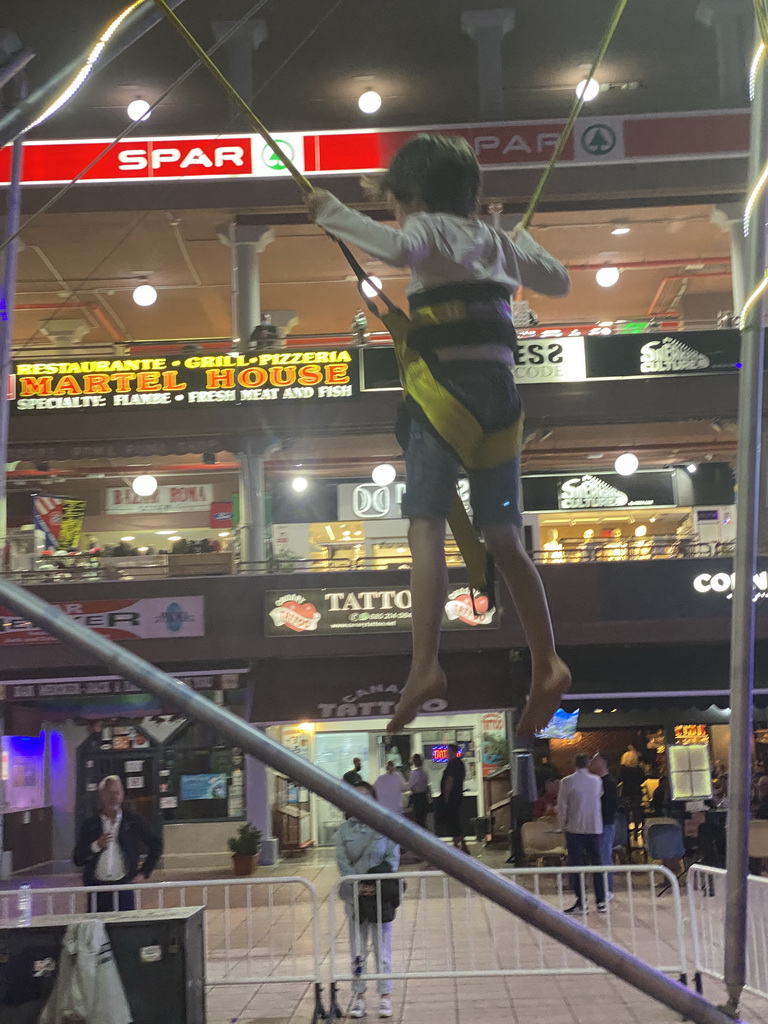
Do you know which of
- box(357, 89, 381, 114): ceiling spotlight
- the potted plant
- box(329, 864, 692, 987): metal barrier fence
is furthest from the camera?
the potted plant

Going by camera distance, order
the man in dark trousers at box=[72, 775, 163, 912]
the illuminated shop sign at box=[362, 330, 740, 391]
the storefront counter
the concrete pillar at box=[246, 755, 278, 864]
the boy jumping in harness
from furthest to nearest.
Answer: the concrete pillar at box=[246, 755, 278, 864], the storefront counter, the illuminated shop sign at box=[362, 330, 740, 391], the man in dark trousers at box=[72, 775, 163, 912], the boy jumping in harness

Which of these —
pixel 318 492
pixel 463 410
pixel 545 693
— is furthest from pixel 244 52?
pixel 545 693

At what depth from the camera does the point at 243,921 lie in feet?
43.0

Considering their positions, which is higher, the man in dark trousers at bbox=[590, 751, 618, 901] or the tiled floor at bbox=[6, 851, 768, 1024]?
the man in dark trousers at bbox=[590, 751, 618, 901]

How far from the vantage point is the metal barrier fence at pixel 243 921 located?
877 cm

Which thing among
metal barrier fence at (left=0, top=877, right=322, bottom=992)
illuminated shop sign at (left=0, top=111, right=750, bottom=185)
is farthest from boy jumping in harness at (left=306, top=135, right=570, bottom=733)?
illuminated shop sign at (left=0, top=111, right=750, bottom=185)

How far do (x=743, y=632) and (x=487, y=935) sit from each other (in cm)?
942

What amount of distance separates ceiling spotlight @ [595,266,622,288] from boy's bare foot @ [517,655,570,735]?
18383mm

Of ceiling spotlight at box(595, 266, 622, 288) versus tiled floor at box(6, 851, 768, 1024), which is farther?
ceiling spotlight at box(595, 266, 622, 288)

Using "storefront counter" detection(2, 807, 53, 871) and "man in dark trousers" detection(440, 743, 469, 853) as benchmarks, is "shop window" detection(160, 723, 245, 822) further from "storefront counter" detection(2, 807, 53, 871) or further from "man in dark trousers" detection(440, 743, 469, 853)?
"man in dark trousers" detection(440, 743, 469, 853)

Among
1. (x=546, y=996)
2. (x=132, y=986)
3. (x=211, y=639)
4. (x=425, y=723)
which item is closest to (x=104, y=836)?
(x=132, y=986)

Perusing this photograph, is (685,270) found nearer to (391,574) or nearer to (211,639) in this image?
(391,574)

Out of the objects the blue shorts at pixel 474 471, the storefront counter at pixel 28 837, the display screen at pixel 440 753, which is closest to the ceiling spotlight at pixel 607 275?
the display screen at pixel 440 753

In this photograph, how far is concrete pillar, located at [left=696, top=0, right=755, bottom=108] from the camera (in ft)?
54.7
